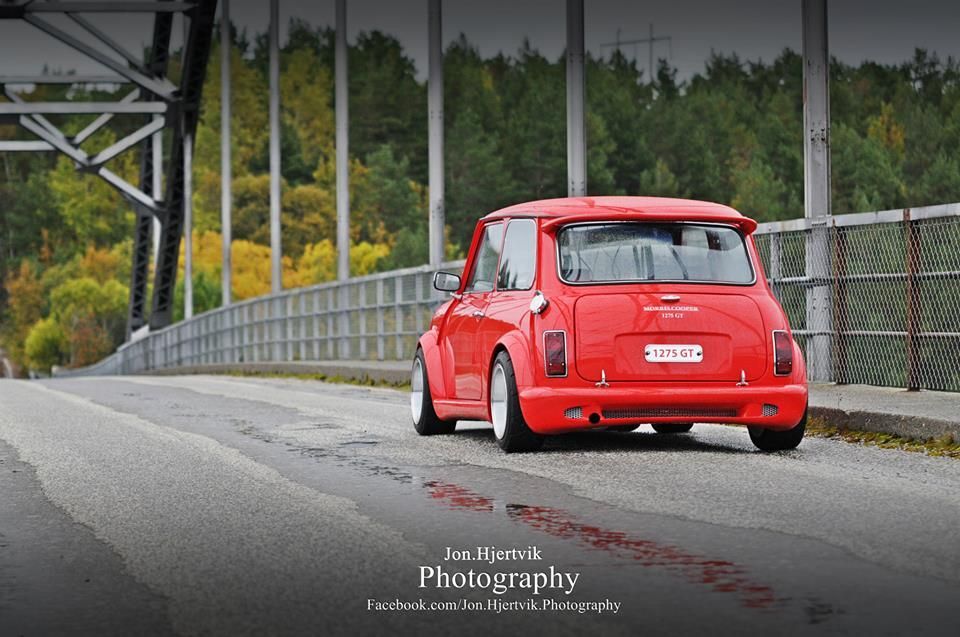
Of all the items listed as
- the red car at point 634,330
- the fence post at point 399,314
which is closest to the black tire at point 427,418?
the red car at point 634,330

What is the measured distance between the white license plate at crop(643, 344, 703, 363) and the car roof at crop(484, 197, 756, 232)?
95 cm

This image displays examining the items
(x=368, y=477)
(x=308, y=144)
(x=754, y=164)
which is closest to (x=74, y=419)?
(x=368, y=477)

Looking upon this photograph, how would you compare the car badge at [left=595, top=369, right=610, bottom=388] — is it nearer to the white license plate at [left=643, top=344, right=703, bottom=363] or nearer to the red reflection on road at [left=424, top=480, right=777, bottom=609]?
the white license plate at [left=643, top=344, right=703, bottom=363]

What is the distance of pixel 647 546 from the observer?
23.3 feet

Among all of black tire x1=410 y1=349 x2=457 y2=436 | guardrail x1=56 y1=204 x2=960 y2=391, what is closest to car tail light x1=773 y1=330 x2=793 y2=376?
black tire x1=410 y1=349 x2=457 y2=436

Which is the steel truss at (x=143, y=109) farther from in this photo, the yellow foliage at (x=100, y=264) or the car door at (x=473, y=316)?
the yellow foliage at (x=100, y=264)

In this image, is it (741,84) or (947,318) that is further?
(741,84)

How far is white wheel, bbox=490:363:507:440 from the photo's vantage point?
37.1ft

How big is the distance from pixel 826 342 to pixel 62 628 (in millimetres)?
11448

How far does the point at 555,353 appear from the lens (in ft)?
35.9

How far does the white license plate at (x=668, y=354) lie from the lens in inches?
432

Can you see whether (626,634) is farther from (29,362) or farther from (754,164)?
(29,362)

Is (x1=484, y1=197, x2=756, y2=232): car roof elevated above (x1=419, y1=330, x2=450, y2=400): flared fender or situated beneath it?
elevated above

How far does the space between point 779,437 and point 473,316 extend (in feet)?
7.43
